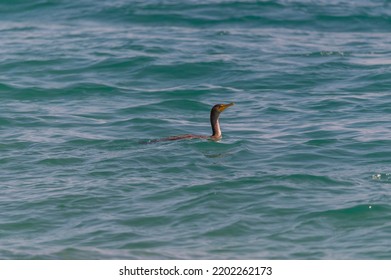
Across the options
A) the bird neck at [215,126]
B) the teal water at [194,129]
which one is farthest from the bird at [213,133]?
the teal water at [194,129]

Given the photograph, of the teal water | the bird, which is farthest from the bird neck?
the teal water

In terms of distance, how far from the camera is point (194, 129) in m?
16.6

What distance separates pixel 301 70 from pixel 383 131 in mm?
5022

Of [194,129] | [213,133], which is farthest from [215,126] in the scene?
[194,129]

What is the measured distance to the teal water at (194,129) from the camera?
11203 mm

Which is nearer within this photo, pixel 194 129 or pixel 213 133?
pixel 213 133

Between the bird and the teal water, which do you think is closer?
the teal water

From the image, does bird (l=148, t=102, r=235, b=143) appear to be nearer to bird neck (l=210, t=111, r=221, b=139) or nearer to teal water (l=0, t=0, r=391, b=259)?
bird neck (l=210, t=111, r=221, b=139)

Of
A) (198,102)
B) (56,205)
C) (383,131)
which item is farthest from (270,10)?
(56,205)

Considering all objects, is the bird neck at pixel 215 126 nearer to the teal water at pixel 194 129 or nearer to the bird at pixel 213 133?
the bird at pixel 213 133

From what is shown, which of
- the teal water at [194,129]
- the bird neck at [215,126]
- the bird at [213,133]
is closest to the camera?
the teal water at [194,129]

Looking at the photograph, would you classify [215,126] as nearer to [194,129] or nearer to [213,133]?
[213,133]

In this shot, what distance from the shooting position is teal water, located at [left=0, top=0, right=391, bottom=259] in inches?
441

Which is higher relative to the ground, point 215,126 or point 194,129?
point 194,129
